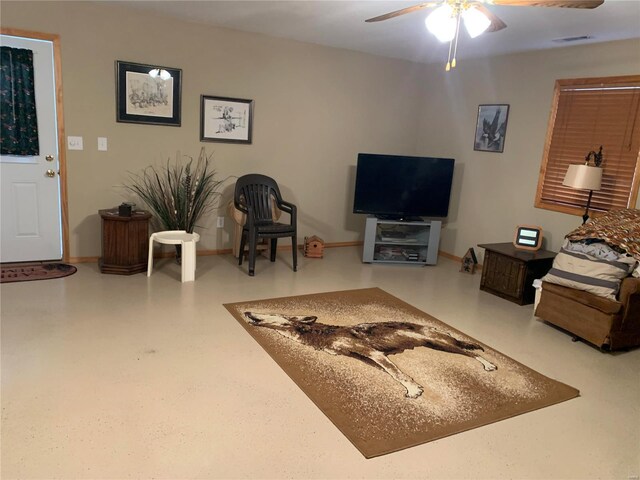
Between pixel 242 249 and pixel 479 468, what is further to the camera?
pixel 242 249

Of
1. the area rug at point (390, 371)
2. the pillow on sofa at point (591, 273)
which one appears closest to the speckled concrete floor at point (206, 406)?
the area rug at point (390, 371)

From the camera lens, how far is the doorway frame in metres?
4.06

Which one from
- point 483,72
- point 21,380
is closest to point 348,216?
point 483,72

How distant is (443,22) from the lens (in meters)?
2.58

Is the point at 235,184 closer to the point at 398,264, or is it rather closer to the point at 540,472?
the point at 398,264

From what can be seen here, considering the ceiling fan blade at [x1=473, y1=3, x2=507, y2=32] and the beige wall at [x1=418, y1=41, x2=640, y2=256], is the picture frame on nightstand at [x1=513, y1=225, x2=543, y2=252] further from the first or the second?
the ceiling fan blade at [x1=473, y1=3, x2=507, y2=32]

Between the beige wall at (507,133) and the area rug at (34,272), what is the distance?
4.29 meters

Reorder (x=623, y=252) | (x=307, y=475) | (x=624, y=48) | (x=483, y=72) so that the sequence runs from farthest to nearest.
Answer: (x=483, y=72) < (x=624, y=48) < (x=623, y=252) < (x=307, y=475)

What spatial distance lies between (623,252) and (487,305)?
121 centimetres

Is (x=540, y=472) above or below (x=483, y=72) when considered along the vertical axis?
below

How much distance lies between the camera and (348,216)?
605cm

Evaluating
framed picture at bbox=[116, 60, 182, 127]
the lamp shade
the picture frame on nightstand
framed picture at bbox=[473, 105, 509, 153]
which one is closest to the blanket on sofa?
the lamp shade

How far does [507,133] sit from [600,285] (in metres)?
2.30

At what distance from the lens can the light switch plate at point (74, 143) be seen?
440 centimetres
